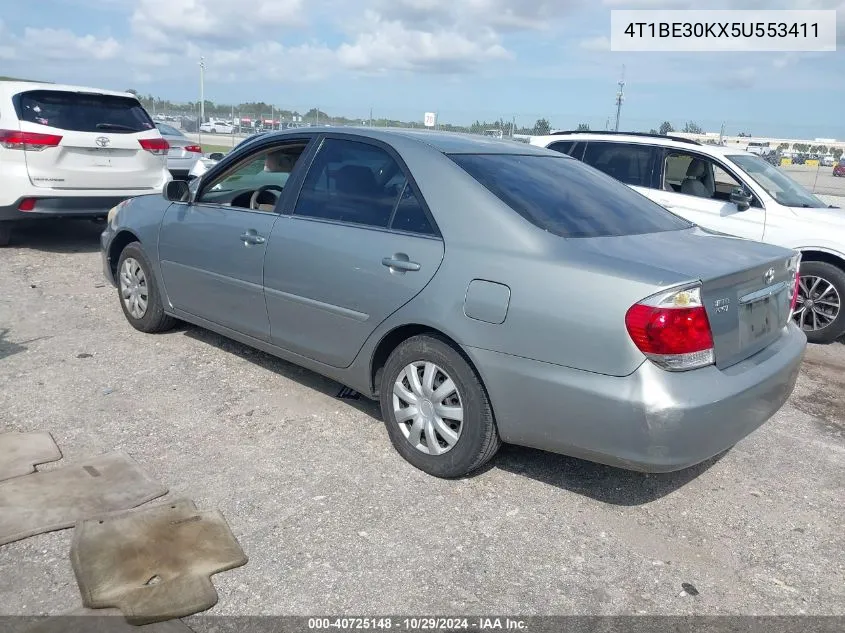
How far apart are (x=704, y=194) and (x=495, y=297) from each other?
5088mm

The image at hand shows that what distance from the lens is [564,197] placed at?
12.5 ft

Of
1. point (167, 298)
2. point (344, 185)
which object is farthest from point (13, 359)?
point (344, 185)

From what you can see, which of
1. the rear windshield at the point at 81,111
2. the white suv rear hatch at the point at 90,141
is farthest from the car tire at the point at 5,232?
the rear windshield at the point at 81,111

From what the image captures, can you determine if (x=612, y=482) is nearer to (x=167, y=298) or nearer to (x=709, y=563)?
(x=709, y=563)

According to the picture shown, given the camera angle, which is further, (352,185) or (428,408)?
(352,185)

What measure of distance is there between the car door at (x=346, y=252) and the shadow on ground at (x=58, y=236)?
558 cm

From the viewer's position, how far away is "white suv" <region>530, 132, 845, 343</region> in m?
6.76

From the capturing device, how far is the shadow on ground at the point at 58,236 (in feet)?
29.5

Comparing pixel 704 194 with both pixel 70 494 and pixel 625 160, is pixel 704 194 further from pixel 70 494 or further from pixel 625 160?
pixel 70 494

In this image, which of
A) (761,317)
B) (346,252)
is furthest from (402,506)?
(761,317)

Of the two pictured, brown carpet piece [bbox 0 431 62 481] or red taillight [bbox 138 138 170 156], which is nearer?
brown carpet piece [bbox 0 431 62 481]

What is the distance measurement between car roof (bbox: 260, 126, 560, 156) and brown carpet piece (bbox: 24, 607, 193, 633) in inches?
100

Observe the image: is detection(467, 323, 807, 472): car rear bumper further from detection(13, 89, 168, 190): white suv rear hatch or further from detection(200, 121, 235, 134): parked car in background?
detection(200, 121, 235, 134): parked car in background

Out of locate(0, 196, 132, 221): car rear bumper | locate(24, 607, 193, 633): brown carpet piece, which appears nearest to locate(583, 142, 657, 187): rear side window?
locate(0, 196, 132, 221): car rear bumper
